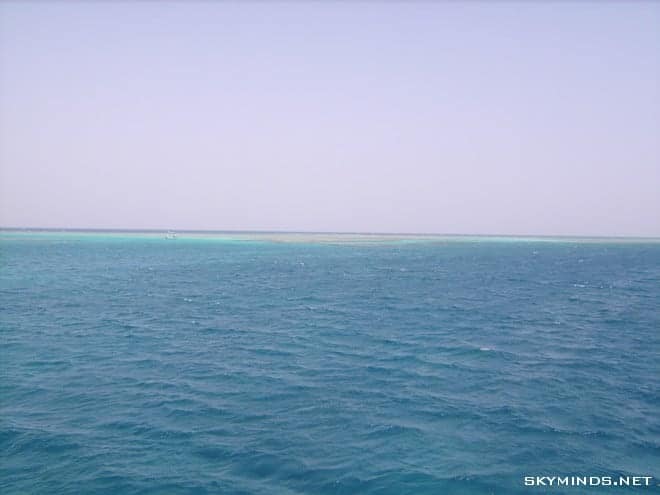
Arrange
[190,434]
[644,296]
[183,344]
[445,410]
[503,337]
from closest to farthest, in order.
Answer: [190,434], [445,410], [183,344], [503,337], [644,296]

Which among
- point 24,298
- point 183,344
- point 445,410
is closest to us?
point 445,410

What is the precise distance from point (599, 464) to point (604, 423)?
4044mm

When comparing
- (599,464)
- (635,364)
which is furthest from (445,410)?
(635,364)

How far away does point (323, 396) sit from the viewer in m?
22.9

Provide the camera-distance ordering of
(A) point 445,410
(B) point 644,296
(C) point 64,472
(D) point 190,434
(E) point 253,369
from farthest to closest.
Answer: (B) point 644,296 → (E) point 253,369 → (A) point 445,410 → (D) point 190,434 → (C) point 64,472

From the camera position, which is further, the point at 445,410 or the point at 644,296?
the point at 644,296

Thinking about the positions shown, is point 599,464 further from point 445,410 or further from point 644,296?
point 644,296

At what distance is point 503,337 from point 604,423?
52.3 ft

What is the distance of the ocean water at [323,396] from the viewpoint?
15961mm

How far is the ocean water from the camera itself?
1596 cm

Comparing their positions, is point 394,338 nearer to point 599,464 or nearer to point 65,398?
point 599,464

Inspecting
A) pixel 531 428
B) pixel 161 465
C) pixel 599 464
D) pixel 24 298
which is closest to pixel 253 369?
pixel 161 465

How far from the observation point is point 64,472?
15.9m

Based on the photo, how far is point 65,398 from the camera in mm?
22766
